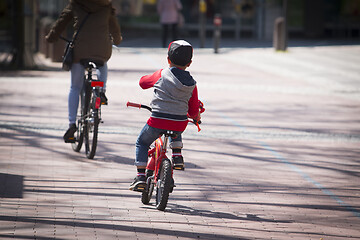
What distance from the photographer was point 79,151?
908 centimetres

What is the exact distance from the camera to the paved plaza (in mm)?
5863

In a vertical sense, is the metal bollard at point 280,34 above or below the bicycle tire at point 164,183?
below

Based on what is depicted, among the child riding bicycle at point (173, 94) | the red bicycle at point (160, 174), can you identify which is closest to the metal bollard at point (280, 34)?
the red bicycle at point (160, 174)

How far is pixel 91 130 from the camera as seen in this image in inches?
341

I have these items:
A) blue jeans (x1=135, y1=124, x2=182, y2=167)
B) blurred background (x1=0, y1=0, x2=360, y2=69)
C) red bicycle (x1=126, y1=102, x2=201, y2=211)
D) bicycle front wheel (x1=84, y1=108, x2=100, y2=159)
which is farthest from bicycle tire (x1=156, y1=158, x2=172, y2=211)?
blurred background (x1=0, y1=0, x2=360, y2=69)

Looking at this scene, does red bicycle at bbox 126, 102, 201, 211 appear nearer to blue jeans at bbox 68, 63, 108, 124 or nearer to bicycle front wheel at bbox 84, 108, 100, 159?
bicycle front wheel at bbox 84, 108, 100, 159

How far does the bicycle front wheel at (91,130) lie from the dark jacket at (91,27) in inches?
25.8

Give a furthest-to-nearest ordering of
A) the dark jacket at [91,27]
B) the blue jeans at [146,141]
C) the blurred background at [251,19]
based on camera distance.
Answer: the blurred background at [251,19] < the dark jacket at [91,27] < the blue jeans at [146,141]

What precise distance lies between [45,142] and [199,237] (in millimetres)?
4402

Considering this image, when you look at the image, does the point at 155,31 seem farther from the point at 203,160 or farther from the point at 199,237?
the point at 199,237

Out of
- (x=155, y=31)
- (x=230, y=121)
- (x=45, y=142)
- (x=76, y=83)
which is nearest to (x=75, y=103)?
(x=76, y=83)

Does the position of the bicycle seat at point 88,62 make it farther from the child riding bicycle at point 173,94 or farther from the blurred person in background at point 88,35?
the child riding bicycle at point 173,94

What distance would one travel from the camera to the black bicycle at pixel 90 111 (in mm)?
8406

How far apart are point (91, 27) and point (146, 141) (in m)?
2.67
